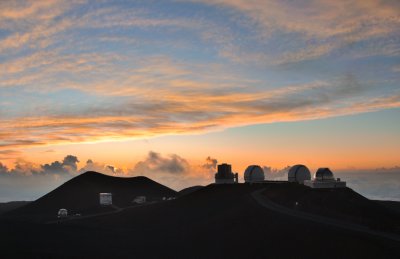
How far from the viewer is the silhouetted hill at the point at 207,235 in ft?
171

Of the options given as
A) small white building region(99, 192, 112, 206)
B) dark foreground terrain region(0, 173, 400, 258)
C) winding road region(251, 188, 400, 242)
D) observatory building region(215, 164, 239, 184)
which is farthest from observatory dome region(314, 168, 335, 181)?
small white building region(99, 192, 112, 206)

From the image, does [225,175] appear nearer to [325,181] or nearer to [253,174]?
[253,174]

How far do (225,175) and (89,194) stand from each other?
72.6 meters

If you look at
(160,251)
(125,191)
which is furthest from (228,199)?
(125,191)

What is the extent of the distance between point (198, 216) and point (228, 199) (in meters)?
10.1

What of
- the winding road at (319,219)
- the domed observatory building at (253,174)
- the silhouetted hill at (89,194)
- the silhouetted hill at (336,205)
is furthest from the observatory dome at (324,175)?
the silhouetted hill at (89,194)

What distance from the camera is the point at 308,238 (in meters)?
54.2

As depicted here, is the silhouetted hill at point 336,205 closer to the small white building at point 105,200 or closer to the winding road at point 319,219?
the winding road at point 319,219

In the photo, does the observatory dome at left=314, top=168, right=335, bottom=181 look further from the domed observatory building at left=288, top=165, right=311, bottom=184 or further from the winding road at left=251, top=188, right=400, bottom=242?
the winding road at left=251, top=188, right=400, bottom=242

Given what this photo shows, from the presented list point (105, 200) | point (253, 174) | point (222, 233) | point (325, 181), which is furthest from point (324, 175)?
point (105, 200)

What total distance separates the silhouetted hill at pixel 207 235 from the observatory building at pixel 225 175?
10316 mm

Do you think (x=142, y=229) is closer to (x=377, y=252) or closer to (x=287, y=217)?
(x=287, y=217)

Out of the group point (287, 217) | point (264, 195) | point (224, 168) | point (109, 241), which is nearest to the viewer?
point (287, 217)

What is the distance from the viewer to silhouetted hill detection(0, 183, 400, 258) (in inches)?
2047
